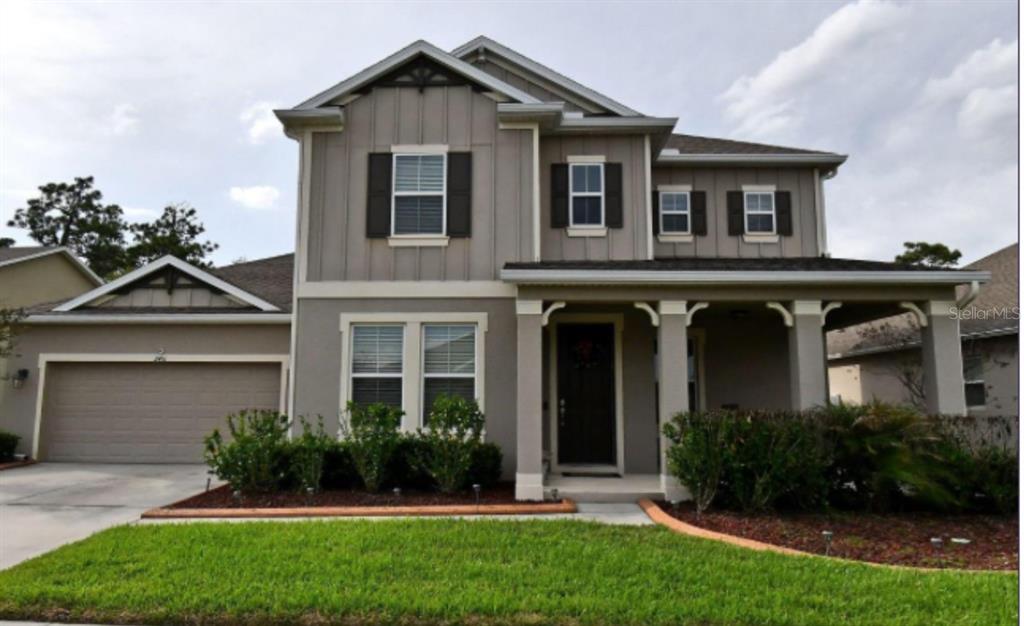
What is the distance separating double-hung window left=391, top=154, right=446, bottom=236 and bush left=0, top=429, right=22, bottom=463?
8.58m

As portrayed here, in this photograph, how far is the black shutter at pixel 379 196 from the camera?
32.9 feet

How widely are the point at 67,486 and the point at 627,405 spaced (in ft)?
27.8

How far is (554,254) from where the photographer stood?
1040 centimetres

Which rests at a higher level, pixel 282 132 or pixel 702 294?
pixel 282 132

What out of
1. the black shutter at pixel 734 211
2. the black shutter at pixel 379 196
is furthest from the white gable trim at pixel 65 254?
the black shutter at pixel 734 211

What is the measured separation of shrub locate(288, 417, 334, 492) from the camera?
850 cm

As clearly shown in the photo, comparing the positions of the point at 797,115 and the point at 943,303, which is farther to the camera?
the point at 797,115

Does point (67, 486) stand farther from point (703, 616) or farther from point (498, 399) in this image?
point (703, 616)

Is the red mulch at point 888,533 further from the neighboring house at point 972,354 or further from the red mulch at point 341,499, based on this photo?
the neighboring house at point 972,354

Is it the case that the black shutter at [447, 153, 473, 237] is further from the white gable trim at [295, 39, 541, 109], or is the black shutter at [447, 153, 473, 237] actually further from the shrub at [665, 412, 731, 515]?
the shrub at [665, 412, 731, 515]

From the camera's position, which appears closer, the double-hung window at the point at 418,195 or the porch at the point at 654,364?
the porch at the point at 654,364

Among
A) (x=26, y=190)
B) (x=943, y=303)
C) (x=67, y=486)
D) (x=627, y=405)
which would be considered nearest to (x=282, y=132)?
(x=67, y=486)

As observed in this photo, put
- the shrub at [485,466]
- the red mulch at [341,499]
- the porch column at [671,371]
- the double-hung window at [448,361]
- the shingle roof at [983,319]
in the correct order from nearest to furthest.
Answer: the red mulch at [341,499] < the porch column at [671,371] < the shrub at [485,466] < the double-hung window at [448,361] < the shingle roof at [983,319]

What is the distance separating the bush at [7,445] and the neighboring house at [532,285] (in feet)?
20.4
